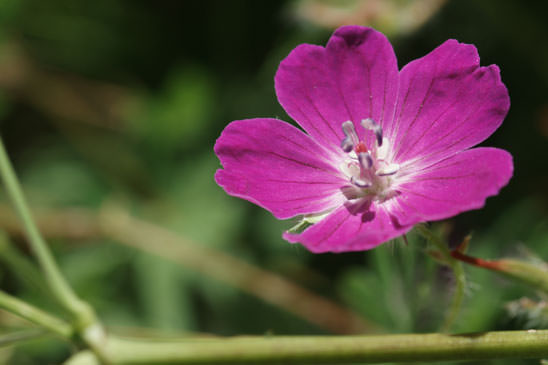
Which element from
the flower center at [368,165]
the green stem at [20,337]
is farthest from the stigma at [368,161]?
the green stem at [20,337]

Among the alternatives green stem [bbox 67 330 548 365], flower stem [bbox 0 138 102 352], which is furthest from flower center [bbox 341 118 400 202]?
flower stem [bbox 0 138 102 352]

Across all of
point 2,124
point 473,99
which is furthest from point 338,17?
point 2,124

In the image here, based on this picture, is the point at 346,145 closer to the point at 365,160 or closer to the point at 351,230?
the point at 365,160

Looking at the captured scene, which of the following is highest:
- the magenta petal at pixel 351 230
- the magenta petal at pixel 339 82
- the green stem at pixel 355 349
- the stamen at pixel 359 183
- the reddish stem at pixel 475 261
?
the magenta petal at pixel 339 82

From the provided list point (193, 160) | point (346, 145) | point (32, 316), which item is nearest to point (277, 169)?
point (346, 145)

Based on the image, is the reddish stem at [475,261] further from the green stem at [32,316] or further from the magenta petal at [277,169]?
the green stem at [32,316]

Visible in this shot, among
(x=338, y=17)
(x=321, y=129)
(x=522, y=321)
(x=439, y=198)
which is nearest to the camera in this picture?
(x=439, y=198)

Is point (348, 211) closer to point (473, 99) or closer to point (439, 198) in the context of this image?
point (439, 198)
